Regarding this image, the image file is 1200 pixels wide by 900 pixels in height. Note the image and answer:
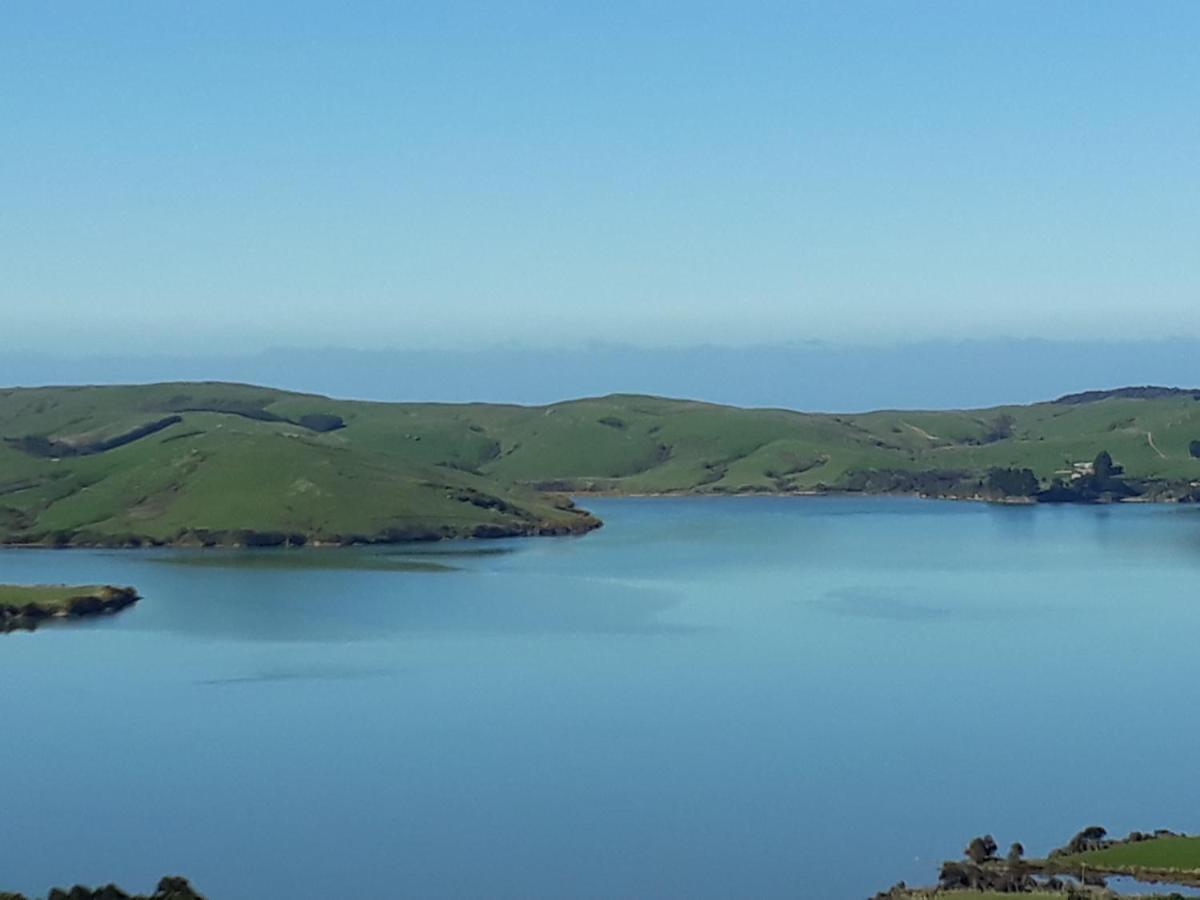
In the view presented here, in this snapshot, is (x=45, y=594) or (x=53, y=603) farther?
(x=45, y=594)

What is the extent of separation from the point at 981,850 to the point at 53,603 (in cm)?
6408

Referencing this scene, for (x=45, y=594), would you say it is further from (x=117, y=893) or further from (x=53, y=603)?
(x=117, y=893)

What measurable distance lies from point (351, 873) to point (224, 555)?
85.7 meters

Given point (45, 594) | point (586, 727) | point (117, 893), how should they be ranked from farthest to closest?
point (45, 594)
point (586, 727)
point (117, 893)

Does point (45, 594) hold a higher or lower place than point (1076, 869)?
higher

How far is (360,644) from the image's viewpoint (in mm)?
83688

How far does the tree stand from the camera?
4406 cm

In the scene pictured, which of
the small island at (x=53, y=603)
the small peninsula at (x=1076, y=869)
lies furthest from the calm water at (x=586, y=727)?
the small island at (x=53, y=603)

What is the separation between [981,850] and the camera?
44.4m

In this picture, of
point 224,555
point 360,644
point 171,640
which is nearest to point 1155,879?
point 360,644

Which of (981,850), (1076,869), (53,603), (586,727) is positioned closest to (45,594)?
(53,603)

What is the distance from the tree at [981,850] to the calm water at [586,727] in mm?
919

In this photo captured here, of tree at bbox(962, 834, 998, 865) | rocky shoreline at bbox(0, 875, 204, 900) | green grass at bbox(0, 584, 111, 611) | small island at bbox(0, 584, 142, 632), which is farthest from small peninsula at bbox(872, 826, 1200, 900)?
green grass at bbox(0, 584, 111, 611)

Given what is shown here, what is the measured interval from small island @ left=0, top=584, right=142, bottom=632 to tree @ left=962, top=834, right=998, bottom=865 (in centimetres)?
5950
